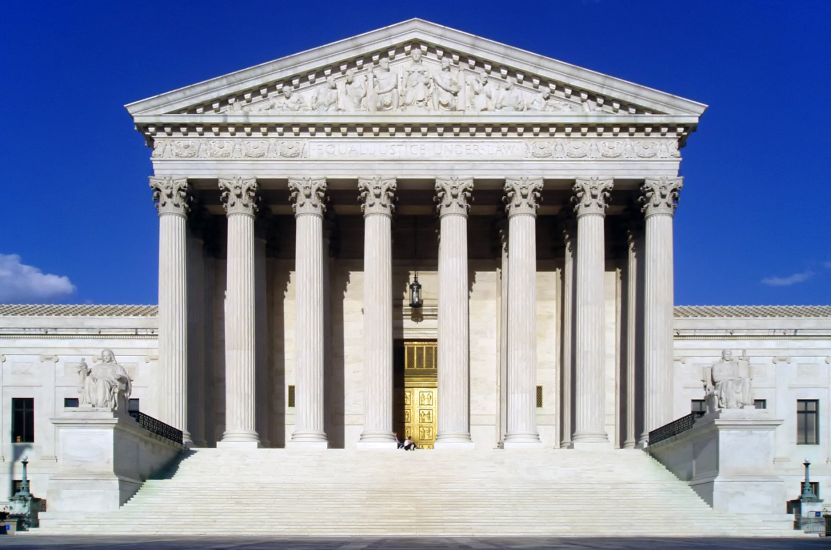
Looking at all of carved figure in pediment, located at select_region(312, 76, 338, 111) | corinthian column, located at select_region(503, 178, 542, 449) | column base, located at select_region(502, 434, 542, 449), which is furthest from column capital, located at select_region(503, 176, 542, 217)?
column base, located at select_region(502, 434, 542, 449)

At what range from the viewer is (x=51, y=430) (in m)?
54.6

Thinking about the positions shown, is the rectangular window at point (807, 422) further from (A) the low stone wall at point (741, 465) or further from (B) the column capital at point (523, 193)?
(B) the column capital at point (523, 193)

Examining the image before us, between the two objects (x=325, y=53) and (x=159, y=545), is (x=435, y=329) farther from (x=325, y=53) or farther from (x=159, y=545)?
(x=159, y=545)

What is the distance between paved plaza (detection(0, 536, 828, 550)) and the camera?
26.5m

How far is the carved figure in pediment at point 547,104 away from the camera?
4775 cm

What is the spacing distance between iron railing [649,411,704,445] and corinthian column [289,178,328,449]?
13.2m

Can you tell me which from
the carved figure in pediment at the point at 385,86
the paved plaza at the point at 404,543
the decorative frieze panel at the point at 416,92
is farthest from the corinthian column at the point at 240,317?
the paved plaza at the point at 404,543

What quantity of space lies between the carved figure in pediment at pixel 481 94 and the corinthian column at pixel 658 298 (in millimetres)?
7494

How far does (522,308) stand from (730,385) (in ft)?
35.5

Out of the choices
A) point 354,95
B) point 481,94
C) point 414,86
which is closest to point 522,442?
point 481,94

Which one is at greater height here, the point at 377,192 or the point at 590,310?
the point at 377,192

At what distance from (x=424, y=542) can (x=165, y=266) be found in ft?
70.8

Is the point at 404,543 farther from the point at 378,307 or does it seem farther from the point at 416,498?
the point at 378,307

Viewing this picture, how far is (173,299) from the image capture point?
46.5 m
